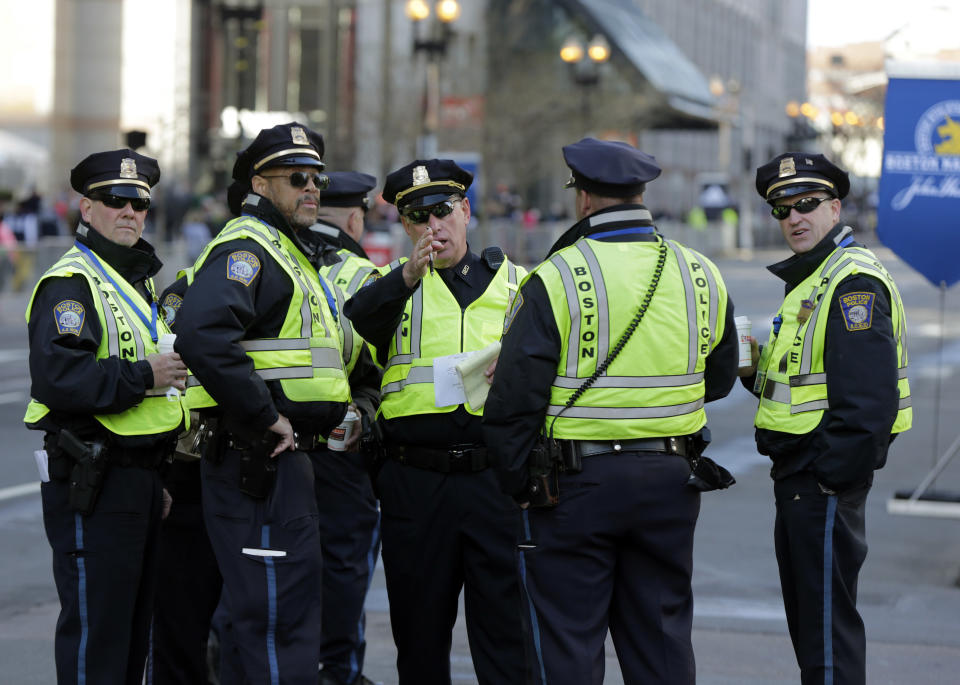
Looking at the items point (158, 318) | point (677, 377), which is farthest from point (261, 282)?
point (677, 377)

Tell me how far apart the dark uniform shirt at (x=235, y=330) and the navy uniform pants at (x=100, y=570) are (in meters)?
0.49

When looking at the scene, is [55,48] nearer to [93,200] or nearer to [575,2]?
[575,2]

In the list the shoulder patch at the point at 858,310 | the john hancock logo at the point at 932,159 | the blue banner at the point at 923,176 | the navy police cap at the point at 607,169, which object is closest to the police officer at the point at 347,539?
the navy police cap at the point at 607,169

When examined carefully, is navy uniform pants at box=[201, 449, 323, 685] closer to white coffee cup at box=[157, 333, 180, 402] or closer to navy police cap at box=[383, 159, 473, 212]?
white coffee cup at box=[157, 333, 180, 402]

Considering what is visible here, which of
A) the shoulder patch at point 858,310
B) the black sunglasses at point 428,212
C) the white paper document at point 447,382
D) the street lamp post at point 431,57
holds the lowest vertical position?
the white paper document at point 447,382

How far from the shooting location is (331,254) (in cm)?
548

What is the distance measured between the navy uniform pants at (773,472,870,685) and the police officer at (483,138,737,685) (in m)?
0.61

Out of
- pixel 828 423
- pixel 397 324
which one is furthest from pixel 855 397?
pixel 397 324

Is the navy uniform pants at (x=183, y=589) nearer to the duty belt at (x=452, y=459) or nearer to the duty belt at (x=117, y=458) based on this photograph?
the duty belt at (x=117, y=458)

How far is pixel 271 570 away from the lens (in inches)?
187

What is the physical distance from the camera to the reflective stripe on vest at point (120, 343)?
4.88 m

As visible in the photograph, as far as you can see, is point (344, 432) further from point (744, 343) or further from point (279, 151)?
point (744, 343)

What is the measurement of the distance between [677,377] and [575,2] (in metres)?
48.8

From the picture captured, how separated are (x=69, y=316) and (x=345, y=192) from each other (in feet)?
6.82
